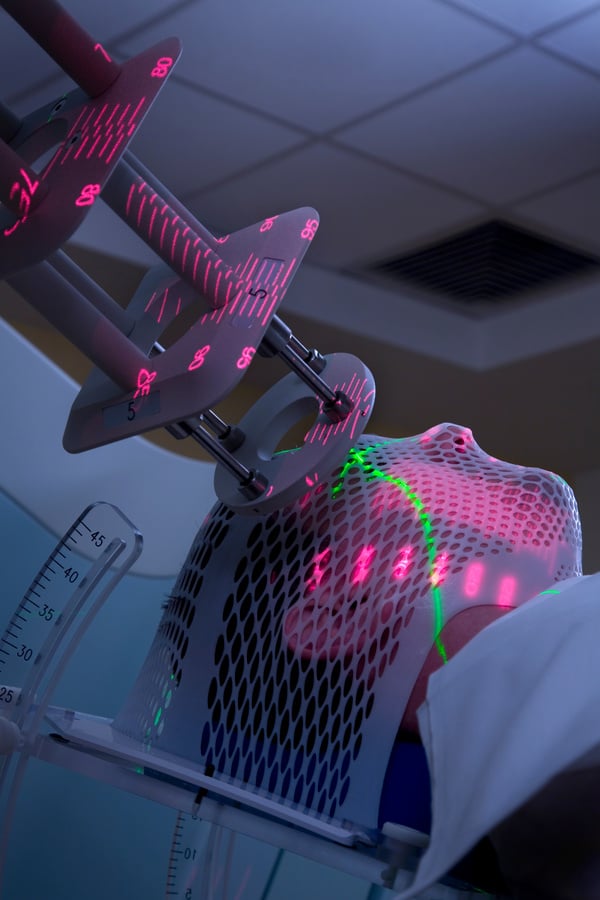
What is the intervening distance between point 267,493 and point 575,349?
8.23 ft

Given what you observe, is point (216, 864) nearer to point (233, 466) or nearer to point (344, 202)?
point (233, 466)

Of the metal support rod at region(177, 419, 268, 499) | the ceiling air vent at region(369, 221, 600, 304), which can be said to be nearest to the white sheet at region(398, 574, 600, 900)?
the metal support rod at region(177, 419, 268, 499)

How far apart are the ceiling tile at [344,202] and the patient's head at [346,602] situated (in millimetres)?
1905

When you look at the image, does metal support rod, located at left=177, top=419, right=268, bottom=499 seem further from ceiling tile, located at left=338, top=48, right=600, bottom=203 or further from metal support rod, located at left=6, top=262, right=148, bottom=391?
ceiling tile, located at left=338, top=48, right=600, bottom=203

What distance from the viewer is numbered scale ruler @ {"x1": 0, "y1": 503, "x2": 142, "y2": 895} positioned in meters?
0.80

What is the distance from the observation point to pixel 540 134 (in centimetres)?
240

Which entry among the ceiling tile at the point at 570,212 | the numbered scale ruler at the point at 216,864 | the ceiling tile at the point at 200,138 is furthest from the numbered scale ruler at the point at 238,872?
the ceiling tile at the point at 570,212

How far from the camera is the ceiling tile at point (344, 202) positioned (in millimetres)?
2605

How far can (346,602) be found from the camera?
→ 70 cm

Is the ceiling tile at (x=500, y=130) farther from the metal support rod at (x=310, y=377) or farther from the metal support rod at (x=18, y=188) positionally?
the metal support rod at (x=18, y=188)

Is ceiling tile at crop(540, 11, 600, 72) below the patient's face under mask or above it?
above

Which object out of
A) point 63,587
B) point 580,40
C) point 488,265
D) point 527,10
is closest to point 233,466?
point 63,587

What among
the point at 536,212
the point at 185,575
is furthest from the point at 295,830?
the point at 536,212

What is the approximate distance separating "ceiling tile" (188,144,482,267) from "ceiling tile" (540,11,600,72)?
1.71 ft
